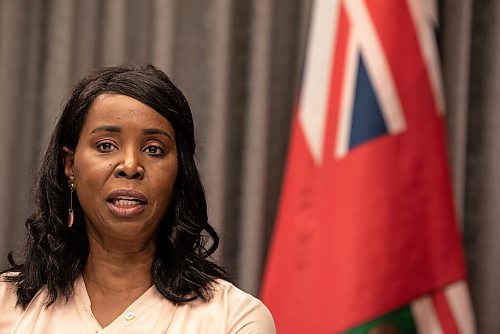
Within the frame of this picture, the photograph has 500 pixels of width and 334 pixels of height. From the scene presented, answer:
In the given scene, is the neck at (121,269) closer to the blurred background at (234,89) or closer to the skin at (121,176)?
the skin at (121,176)

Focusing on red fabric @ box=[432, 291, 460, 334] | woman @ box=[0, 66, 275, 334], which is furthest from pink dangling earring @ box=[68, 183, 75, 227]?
red fabric @ box=[432, 291, 460, 334]

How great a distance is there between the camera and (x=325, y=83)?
219 cm

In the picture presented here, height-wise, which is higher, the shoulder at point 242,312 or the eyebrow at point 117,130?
the eyebrow at point 117,130

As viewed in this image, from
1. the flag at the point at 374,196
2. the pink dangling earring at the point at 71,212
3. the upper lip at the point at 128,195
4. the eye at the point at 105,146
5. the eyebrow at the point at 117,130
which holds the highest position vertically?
the eyebrow at the point at 117,130

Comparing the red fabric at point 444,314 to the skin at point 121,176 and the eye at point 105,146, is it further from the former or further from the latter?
the eye at point 105,146

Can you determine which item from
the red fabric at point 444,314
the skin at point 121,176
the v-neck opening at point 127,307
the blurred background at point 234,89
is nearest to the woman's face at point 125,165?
the skin at point 121,176

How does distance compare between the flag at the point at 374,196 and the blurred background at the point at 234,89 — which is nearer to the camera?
the flag at the point at 374,196

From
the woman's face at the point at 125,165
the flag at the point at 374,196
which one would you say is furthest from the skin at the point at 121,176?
the flag at the point at 374,196

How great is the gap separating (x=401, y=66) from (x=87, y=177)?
0.97m

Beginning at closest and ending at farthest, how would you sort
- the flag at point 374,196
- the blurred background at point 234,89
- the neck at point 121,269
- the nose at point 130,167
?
the nose at point 130,167 → the neck at point 121,269 → the flag at point 374,196 → the blurred background at point 234,89

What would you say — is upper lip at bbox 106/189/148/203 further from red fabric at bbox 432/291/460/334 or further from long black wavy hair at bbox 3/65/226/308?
red fabric at bbox 432/291/460/334

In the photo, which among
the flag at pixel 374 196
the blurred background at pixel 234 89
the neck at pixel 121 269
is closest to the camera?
the neck at pixel 121 269

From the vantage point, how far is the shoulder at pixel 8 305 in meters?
1.48

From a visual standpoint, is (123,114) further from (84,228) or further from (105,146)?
(84,228)
